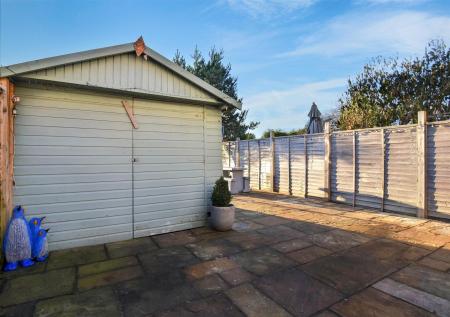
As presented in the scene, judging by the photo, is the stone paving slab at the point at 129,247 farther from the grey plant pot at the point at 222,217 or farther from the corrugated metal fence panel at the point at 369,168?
the corrugated metal fence panel at the point at 369,168

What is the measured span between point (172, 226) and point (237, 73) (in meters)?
15.8

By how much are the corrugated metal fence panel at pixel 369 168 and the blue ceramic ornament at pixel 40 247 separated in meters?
7.39

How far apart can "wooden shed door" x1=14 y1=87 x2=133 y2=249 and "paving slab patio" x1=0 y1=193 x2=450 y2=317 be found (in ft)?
1.29

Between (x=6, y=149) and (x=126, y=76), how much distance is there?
6.49 ft

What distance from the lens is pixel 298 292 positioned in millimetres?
2568

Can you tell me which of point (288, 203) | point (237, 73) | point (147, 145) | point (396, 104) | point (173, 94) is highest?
point (237, 73)

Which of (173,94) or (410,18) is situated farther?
(410,18)

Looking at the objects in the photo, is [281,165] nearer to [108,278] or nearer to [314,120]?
[314,120]

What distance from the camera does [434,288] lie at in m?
2.63

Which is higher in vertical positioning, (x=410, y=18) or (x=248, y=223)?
(x=410, y=18)

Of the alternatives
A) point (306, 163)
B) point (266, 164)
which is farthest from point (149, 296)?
point (266, 164)

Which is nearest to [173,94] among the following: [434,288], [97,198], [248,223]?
[97,198]

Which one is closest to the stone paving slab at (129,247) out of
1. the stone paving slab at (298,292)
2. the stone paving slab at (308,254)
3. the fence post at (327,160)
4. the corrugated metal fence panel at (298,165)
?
the stone paving slab at (298,292)

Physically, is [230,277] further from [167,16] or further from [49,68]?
[167,16]
